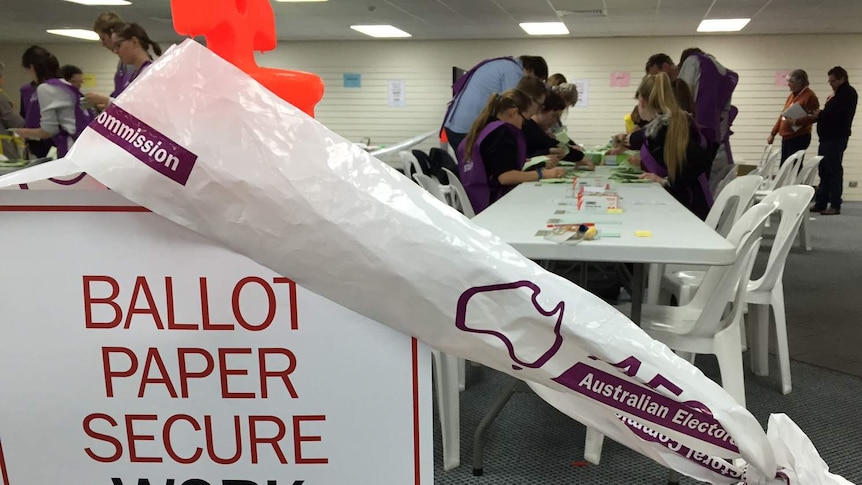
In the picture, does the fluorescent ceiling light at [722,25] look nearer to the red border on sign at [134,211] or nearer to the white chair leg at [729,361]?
the white chair leg at [729,361]

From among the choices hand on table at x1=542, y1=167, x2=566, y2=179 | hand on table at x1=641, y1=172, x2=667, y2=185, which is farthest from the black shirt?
hand on table at x1=542, y1=167, x2=566, y2=179

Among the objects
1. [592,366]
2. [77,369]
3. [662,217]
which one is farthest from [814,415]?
[77,369]

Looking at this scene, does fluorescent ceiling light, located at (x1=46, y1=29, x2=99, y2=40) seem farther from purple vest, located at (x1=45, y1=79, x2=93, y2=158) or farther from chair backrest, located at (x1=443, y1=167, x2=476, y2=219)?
chair backrest, located at (x1=443, y1=167, x2=476, y2=219)

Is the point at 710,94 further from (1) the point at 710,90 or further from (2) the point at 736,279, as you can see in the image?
(2) the point at 736,279

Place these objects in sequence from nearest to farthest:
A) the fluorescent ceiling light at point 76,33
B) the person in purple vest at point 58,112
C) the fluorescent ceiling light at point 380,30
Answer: the person in purple vest at point 58,112, the fluorescent ceiling light at point 380,30, the fluorescent ceiling light at point 76,33

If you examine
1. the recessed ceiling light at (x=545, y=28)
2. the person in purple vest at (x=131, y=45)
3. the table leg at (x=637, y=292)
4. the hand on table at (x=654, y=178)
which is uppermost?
the recessed ceiling light at (x=545, y=28)

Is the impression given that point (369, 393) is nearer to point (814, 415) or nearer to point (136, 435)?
point (136, 435)

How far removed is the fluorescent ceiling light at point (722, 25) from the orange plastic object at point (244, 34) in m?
8.22

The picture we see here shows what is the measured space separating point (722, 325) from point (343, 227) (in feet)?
6.08

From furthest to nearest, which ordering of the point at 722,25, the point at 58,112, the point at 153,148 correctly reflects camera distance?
the point at 722,25
the point at 58,112
the point at 153,148

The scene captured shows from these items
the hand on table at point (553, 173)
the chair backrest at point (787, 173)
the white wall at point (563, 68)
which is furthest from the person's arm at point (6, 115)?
the chair backrest at point (787, 173)

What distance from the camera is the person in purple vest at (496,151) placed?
332 centimetres

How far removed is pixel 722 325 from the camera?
1.97 meters

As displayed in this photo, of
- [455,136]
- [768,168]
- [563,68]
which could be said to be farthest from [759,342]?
[563,68]
